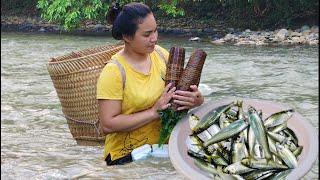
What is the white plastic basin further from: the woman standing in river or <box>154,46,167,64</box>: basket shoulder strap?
<box>154,46,167,64</box>: basket shoulder strap

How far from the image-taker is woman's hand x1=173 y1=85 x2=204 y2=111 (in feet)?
10.9

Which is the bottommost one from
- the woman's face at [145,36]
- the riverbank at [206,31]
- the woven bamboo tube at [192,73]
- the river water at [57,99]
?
the riverbank at [206,31]

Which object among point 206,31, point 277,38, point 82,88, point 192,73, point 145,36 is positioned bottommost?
point 206,31

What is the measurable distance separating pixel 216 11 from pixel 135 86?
16589mm

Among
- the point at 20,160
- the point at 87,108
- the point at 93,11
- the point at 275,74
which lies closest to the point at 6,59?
the point at 93,11

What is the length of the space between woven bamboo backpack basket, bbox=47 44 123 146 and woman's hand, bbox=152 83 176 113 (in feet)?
3.03

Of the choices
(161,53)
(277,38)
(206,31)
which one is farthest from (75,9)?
(161,53)

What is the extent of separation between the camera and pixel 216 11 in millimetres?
19797

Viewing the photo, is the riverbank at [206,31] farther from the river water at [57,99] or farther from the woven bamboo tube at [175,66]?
the woven bamboo tube at [175,66]

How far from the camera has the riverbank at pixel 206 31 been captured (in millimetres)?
14609

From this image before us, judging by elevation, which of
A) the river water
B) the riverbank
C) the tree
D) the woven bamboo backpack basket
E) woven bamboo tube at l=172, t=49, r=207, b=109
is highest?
woven bamboo tube at l=172, t=49, r=207, b=109

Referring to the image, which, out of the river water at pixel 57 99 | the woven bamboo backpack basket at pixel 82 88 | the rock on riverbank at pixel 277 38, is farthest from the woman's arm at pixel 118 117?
the rock on riverbank at pixel 277 38

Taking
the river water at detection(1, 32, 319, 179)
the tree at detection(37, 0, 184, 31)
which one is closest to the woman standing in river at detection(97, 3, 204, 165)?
the river water at detection(1, 32, 319, 179)

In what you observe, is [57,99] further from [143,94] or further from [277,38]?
[277,38]
